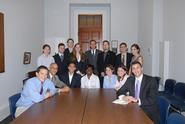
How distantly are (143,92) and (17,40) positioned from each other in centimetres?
382

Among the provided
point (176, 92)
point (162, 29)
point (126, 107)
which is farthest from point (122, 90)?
point (162, 29)

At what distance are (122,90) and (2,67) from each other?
2.77m

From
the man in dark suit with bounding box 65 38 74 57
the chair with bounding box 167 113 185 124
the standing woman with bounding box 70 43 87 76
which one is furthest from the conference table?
the man in dark suit with bounding box 65 38 74 57

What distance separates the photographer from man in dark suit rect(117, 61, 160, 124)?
381cm

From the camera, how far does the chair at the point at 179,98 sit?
15.9ft

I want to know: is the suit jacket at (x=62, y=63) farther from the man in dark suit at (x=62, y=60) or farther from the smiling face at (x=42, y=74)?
the smiling face at (x=42, y=74)

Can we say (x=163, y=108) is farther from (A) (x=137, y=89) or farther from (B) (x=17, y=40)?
(B) (x=17, y=40)

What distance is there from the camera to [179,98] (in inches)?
204

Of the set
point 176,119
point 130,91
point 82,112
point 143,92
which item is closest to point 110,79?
point 130,91

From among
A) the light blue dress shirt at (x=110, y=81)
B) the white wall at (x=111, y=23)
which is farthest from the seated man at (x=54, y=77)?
the white wall at (x=111, y=23)

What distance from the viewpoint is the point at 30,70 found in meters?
7.70

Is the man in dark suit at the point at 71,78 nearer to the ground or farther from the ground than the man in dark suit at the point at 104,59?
nearer to the ground

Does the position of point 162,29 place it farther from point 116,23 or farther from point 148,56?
point 116,23

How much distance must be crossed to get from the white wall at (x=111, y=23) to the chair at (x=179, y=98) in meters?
3.78
